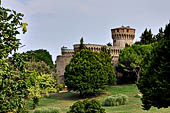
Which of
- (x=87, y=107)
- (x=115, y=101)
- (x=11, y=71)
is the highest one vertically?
(x=11, y=71)

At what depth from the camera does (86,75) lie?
4794 cm

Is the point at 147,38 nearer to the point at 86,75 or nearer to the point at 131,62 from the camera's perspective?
the point at 131,62

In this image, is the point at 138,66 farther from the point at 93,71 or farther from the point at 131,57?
the point at 93,71

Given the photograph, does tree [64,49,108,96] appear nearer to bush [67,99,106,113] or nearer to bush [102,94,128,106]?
bush [102,94,128,106]

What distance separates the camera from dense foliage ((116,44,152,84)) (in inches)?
2420

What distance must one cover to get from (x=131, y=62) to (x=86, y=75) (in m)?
17.0

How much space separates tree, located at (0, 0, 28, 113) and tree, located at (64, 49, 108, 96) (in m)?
39.8

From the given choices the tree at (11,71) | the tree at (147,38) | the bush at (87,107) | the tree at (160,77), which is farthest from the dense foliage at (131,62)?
the tree at (11,71)

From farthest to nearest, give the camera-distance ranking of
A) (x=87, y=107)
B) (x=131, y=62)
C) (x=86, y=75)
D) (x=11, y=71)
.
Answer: (x=131, y=62) < (x=86, y=75) < (x=87, y=107) < (x=11, y=71)

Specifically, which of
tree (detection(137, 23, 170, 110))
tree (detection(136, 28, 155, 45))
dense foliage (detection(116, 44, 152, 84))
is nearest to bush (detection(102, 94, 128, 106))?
tree (detection(137, 23, 170, 110))

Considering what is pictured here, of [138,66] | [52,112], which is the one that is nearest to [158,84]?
[52,112]

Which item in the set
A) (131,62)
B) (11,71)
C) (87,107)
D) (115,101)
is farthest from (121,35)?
(11,71)

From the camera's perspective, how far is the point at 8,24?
7.04 meters

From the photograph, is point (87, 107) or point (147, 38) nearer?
point (87, 107)
